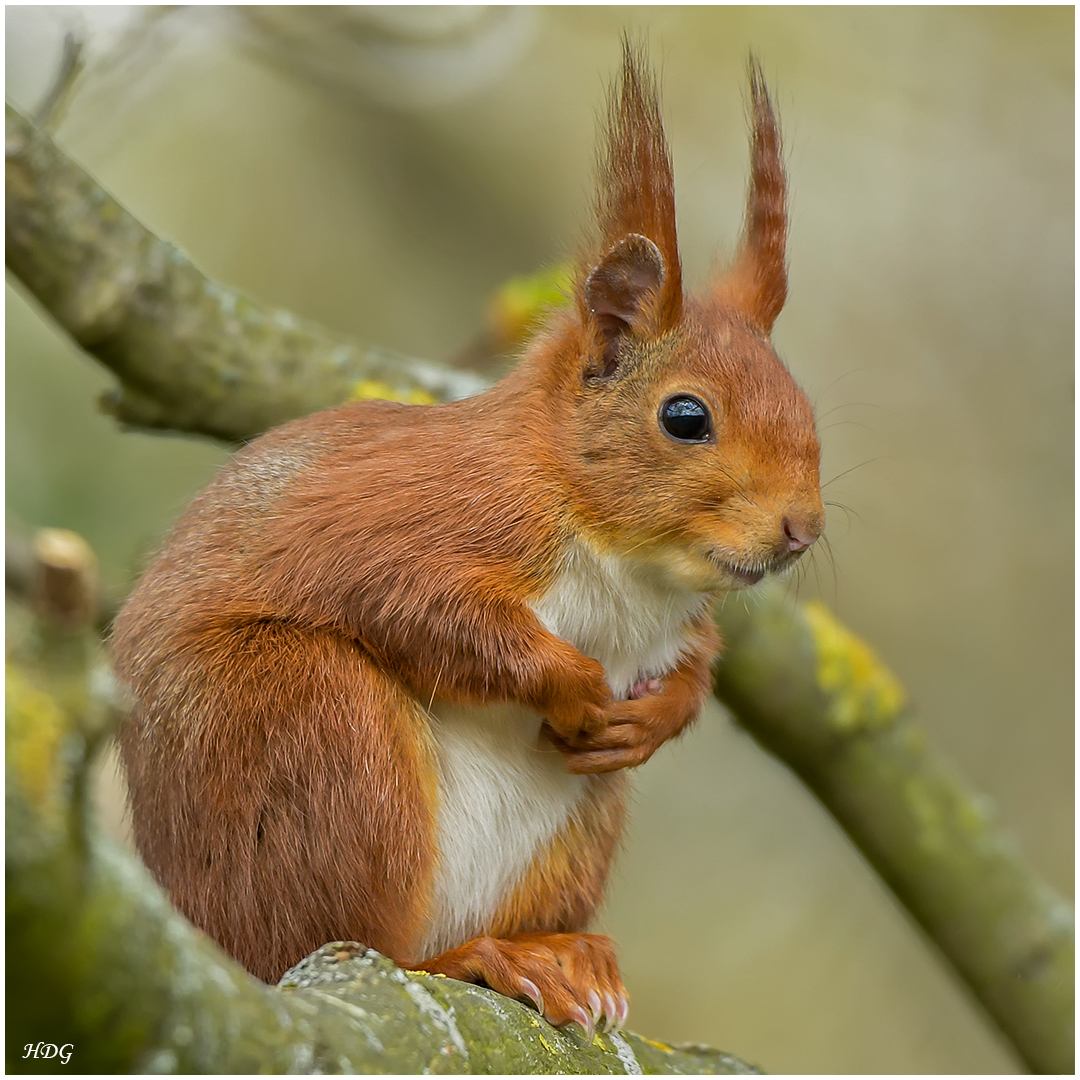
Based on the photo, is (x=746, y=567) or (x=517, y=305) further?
(x=517, y=305)

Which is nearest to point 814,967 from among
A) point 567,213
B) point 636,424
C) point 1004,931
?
point 1004,931

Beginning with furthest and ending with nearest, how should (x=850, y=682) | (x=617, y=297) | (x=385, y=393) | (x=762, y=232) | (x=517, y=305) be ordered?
1. (x=517, y=305)
2. (x=850, y=682)
3. (x=385, y=393)
4. (x=762, y=232)
5. (x=617, y=297)

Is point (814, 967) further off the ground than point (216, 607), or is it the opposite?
point (216, 607)

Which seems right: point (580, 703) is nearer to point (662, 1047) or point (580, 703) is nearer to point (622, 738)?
point (622, 738)

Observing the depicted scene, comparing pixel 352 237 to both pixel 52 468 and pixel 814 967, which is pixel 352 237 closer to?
pixel 52 468

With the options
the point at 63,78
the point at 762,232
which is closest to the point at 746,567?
the point at 762,232

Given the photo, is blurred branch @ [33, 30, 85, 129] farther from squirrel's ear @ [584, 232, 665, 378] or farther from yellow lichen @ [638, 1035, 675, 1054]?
yellow lichen @ [638, 1035, 675, 1054]

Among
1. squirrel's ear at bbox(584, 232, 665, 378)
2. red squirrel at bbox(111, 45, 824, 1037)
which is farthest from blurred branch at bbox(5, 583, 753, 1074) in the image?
squirrel's ear at bbox(584, 232, 665, 378)
